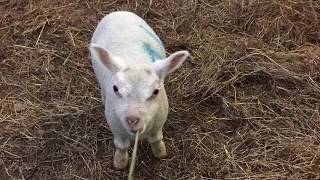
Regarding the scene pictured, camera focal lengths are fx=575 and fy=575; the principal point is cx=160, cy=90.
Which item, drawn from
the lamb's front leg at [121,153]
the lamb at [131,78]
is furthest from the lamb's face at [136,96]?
the lamb's front leg at [121,153]

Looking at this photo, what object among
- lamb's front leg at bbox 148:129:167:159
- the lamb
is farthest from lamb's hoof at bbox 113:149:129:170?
lamb's front leg at bbox 148:129:167:159

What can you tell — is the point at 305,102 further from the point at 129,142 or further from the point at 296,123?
the point at 129,142

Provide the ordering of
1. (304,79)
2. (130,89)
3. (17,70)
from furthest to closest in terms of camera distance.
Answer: (17,70) → (304,79) → (130,89)

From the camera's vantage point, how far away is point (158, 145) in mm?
3662

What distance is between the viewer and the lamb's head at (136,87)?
2947 millimetres

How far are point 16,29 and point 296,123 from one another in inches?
99.9

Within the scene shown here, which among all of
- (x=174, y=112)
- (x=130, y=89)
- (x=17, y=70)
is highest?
(x=130, y=89)

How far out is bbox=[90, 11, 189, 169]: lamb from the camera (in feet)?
9.73

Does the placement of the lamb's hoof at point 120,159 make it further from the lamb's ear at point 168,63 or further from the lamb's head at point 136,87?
the lamb's ear at point 168,63

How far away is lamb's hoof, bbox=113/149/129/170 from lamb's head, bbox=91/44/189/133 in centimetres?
52

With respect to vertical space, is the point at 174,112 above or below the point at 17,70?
above

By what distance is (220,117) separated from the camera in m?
4.09

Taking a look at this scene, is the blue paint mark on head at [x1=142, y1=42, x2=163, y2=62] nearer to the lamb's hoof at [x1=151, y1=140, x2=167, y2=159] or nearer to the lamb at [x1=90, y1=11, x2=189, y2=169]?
the lamb at [x1=90, y1=11, x2=189, y2=169]

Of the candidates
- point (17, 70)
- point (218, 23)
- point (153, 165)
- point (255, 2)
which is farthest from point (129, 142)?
point (255, 2)
